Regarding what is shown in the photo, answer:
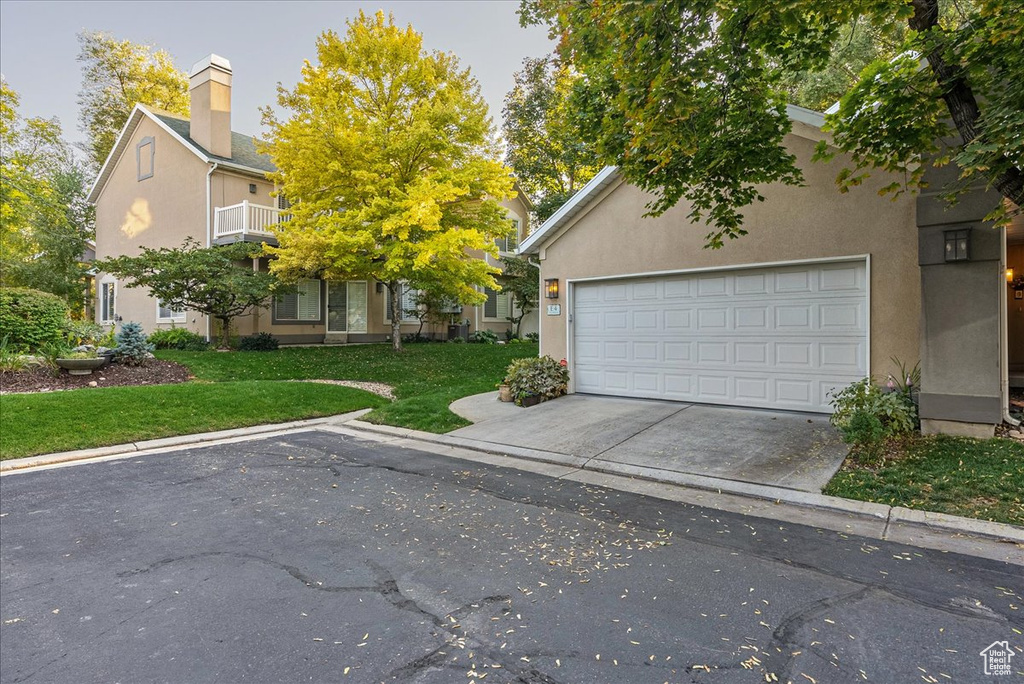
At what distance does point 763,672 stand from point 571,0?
626cm

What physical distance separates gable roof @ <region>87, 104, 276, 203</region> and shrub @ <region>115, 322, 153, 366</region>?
20.5 ft

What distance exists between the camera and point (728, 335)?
8141 mm

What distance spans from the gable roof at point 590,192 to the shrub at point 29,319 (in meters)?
9.93

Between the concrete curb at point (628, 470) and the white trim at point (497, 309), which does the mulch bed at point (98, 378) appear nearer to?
the concrete curb at point (628, 470)

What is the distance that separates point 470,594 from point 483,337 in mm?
18574

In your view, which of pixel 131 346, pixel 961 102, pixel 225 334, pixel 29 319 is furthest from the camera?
pixel 225 334

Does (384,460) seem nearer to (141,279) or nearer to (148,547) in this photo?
(148,547)

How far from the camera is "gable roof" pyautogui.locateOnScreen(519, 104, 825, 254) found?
717cm

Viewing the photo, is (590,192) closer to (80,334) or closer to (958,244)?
(958,244)

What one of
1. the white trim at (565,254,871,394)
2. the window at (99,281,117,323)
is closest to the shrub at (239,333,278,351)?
the window at (99,281,117,323)

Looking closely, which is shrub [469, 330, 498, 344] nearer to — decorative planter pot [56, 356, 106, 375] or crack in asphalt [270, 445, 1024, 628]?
decorative planter pot [56, 356, 106, 375]

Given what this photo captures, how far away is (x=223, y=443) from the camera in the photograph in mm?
7242

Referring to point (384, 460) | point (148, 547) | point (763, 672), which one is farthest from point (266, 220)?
point (763, 672)

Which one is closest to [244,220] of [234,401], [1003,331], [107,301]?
[234,401]
